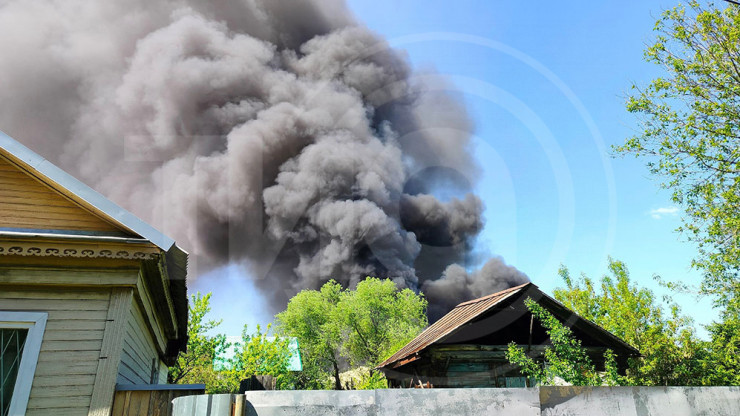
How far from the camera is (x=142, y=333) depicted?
8.36 meters

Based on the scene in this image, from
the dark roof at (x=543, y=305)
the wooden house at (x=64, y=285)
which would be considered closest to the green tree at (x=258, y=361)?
the dark roof at (x=543, y=305)

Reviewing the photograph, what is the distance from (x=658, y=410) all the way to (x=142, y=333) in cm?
833

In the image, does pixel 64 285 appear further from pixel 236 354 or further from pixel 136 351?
pixel 236 354

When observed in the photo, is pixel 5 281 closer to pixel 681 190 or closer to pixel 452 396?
pixel 452 396

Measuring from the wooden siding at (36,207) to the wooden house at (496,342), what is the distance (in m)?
7.80

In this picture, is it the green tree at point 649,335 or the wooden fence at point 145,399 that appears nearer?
the wooden fence at point 145,399

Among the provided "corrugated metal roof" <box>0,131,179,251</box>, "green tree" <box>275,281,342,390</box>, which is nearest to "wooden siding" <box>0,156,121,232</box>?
"corrugated metal roof" <box>0,131,179,251</box>

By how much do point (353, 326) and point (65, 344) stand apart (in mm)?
45542

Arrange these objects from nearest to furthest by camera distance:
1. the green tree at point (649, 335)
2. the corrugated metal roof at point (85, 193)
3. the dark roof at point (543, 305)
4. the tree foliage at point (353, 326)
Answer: the corrugated metal roof at point (85, 193) < the dark roof at point (543, 305) < the green tree at point (649, 335) < the tree foliage at point (353, 326)

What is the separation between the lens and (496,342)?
38.0ft

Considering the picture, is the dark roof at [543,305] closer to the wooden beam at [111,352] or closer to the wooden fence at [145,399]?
the wooden fence at [145,399]

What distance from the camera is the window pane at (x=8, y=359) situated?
18.5ft

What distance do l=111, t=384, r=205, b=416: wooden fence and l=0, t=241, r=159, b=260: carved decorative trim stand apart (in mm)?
1778

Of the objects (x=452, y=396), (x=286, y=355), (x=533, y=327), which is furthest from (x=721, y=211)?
(x=286, y=355)
